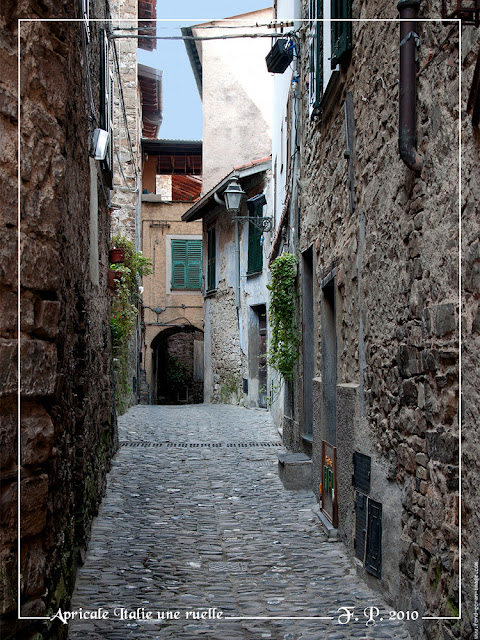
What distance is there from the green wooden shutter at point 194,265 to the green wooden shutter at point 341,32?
59.8ft

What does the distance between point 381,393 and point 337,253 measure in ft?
6.04

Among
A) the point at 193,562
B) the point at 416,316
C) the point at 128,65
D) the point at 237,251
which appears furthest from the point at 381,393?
the point at 128,65

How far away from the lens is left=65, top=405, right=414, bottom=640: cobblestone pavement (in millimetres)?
4035

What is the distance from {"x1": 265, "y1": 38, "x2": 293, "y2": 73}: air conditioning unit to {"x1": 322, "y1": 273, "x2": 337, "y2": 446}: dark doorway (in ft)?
13.5

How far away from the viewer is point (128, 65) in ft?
65.0

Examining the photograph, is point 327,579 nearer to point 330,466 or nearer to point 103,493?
point 330,466

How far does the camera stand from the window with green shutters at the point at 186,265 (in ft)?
78.8

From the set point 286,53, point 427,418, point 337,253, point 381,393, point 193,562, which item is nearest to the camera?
point 427,418

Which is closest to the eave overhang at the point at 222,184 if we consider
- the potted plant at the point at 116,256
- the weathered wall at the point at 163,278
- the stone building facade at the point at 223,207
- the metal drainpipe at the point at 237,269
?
the stone building facade at the point at 223,207

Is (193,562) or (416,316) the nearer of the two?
(416,316)

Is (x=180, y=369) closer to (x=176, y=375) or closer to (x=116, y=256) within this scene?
(x=176, y=375)

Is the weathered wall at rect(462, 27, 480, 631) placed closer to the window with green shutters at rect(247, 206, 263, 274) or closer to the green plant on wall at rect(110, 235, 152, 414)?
the green plant on wall at rect(110, 235, 152, 414)

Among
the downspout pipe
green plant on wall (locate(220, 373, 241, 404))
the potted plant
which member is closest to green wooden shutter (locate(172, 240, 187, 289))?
green plant on wall (locate(220, 373, 241, 404))

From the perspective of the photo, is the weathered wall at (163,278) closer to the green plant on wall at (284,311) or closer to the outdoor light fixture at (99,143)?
the green plant on wall at (284,311)
